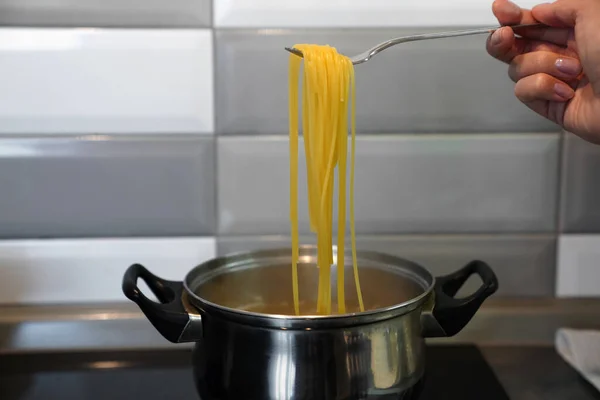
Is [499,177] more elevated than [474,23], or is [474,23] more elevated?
[474,23]

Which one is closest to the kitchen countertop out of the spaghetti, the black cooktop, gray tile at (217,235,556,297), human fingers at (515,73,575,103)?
the black cooktop

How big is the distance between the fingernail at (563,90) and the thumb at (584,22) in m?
0.04

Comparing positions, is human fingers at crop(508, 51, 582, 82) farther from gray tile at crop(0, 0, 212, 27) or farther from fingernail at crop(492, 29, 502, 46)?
gray tile at crop(0, 0, 212, 27)

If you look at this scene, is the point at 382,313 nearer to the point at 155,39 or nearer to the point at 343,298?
the point at 343,298

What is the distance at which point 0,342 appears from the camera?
2.92 ft

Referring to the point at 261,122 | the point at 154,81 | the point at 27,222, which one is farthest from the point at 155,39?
the point at 27,222

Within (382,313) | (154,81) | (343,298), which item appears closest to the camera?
(382,313)

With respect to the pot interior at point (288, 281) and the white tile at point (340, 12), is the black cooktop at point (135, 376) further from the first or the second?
the white tile at point (340, 12)

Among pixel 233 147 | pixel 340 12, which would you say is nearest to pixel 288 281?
pixel 233 147

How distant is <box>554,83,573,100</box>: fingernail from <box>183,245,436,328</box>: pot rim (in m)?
0.25

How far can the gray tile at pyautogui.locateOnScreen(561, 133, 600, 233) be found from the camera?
0.89 metres

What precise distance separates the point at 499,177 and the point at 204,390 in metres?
0.49

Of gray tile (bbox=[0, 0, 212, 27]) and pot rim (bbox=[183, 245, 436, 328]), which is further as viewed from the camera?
gray tile (bbox=[0, 0, 212, 27])

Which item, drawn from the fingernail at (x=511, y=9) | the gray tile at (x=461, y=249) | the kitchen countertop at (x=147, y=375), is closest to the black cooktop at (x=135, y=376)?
the kitchen countertop at (x=147, y=375)
